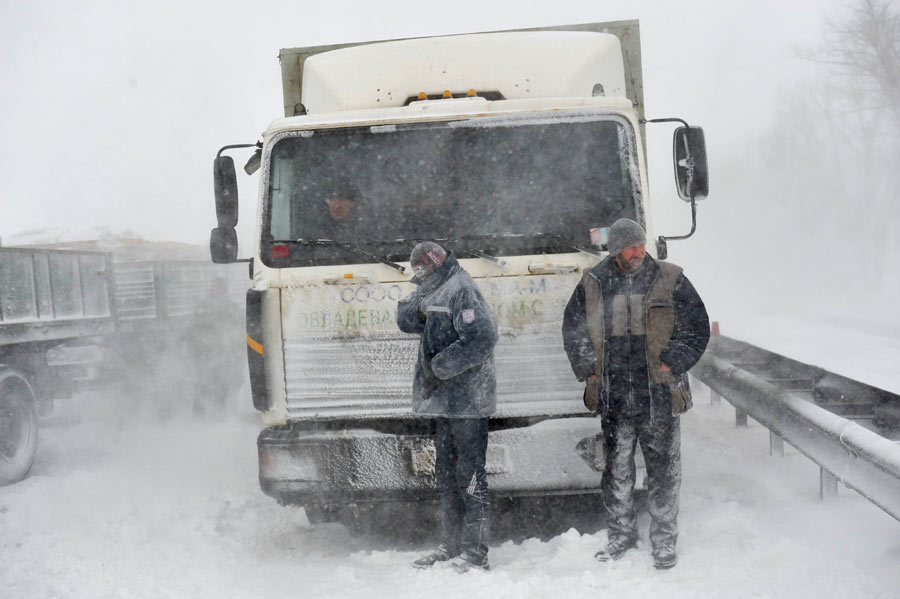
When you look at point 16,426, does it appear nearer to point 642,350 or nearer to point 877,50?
point 642,350

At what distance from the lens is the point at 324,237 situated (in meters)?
5.41

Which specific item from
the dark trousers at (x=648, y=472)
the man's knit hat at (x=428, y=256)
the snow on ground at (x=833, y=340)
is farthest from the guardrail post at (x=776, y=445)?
the snow on ground at (x=833, y=340)

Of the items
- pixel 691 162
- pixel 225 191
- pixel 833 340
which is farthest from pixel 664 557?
pixel 833 340

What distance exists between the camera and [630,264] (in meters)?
4.90

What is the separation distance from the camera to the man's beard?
4898mm

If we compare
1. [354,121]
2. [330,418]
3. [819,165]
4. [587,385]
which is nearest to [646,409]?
[587,385]

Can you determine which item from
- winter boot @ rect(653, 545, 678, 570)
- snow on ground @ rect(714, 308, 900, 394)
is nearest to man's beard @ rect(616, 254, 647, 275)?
winter boot @ rect(653, 545, 678, 570)

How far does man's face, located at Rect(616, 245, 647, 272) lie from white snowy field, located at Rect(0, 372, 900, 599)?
1593 millimetres

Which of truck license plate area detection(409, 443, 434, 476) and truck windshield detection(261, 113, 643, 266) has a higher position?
truck windshield detection(261, 113, 643, 266)

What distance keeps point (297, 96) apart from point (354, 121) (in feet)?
7.20

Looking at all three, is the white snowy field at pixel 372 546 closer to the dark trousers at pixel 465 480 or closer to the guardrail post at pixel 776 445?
the guardrail post at pixel 776 445

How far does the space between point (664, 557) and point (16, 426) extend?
5.87m

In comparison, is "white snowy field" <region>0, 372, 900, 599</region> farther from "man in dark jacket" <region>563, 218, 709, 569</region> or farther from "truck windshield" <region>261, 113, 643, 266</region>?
"truck windshield" <region>261, 113, 643, 266</region>

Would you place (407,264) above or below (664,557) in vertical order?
above
